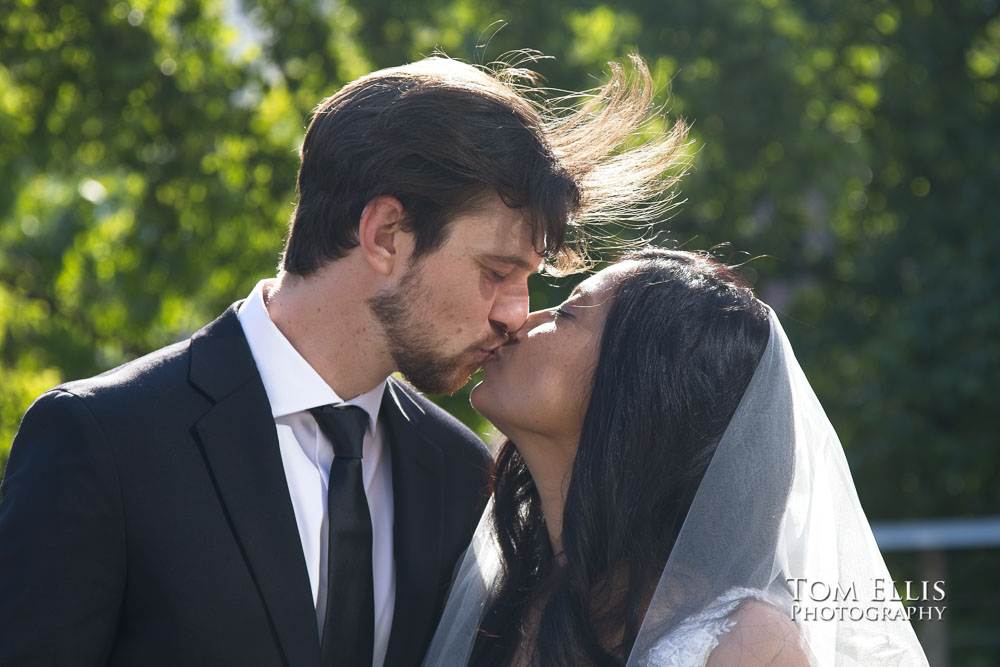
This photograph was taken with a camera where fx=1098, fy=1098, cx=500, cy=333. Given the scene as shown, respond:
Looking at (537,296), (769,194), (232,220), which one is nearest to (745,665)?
(537,296)

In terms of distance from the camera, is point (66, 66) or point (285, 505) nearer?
point (285, 505)

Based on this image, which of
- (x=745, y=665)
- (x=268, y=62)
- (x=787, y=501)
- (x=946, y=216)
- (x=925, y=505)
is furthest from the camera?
(x=925, y=505)

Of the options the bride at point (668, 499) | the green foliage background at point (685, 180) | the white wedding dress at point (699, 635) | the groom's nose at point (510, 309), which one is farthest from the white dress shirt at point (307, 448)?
the green foliage background at point (685, 180)

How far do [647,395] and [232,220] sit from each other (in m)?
5.04

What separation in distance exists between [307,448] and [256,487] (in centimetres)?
22

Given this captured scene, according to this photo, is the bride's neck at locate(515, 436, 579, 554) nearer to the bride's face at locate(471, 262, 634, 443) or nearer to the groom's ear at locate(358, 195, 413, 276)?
the bride's face at locate(471, 262, 634, 443)

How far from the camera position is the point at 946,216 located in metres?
8.13

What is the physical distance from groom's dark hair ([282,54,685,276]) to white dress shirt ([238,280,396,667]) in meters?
0.21

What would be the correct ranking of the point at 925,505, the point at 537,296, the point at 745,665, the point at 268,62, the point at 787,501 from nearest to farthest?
1. the point at 745,665
2. the point at 787,501
3. the point at 537,296
4. the point at 268,62
5. the point at 925,505

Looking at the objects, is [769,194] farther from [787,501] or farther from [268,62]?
[787,501]

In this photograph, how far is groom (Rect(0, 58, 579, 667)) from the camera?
2238mm

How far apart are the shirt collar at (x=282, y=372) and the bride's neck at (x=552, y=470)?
1.69 feet

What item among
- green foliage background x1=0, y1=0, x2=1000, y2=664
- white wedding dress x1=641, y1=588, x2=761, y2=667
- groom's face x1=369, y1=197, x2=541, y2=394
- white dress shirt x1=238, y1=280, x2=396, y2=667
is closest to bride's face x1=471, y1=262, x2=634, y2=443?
groom's face x1=369, y1=197, x2=541, y2=394

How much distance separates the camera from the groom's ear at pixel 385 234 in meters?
2.67
